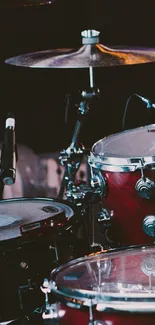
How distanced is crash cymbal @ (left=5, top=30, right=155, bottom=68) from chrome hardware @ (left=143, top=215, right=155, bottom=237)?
1.70 ft

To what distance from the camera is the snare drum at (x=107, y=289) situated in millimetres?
1397

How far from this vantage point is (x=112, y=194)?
2.19 meters

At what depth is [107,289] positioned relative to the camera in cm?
148

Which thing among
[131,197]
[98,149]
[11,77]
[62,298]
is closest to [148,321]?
[62,298]

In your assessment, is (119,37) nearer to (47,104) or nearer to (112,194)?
(47,104)

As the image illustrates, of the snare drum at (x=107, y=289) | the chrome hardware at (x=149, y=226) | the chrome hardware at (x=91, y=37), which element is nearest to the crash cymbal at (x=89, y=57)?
the chrome hardware at (x=91, y=37)

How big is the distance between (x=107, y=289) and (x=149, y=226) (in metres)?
0.63

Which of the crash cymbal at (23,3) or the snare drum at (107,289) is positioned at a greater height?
the crash cymbal at (23,3)

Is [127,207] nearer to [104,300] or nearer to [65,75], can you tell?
[104,300]

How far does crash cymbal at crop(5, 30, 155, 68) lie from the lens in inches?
90.7

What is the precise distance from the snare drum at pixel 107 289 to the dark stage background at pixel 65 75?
1.31 meters

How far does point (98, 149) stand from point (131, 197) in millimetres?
240

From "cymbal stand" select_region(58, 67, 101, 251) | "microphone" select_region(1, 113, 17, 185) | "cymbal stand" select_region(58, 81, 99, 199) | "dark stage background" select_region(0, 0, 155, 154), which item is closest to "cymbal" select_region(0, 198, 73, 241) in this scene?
"microphone" select_region(1, 113, 17, 185)

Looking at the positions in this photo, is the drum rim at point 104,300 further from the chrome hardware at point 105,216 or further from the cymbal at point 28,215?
the chrome hardware at point 105,216
